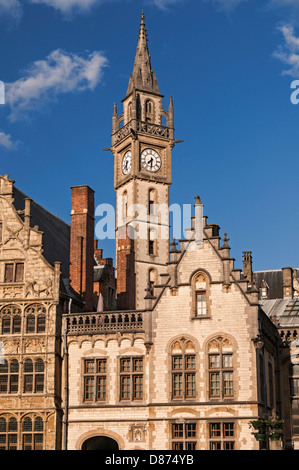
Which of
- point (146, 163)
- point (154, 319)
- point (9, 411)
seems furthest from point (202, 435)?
point (146, 163)

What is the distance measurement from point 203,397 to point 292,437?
948 cm

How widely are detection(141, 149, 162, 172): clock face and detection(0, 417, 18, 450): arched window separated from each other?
38.1m

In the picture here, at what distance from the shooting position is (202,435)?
41844mm

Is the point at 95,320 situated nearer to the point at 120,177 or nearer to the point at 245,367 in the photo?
the point at 245,367

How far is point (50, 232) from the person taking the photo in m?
52.5

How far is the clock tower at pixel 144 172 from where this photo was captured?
7444cm

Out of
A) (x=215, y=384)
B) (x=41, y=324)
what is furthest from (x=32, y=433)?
(x=215, y=384)

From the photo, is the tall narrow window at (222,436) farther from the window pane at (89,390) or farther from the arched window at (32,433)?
the arched window at (32,433)

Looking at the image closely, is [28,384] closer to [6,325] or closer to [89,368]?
[89,368]

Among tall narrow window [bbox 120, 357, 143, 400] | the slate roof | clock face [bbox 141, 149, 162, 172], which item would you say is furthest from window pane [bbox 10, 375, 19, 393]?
clock face [bbox 141, 149, 162, 172]

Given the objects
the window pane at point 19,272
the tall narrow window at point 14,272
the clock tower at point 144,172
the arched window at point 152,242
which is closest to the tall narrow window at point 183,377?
the window pane at point 19,272

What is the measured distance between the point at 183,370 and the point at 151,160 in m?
38.1

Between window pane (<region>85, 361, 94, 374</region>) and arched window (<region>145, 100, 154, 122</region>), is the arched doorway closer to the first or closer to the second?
window pane (<region>85, 361, 94, 374</region>)

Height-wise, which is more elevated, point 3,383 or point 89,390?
point 3,383
